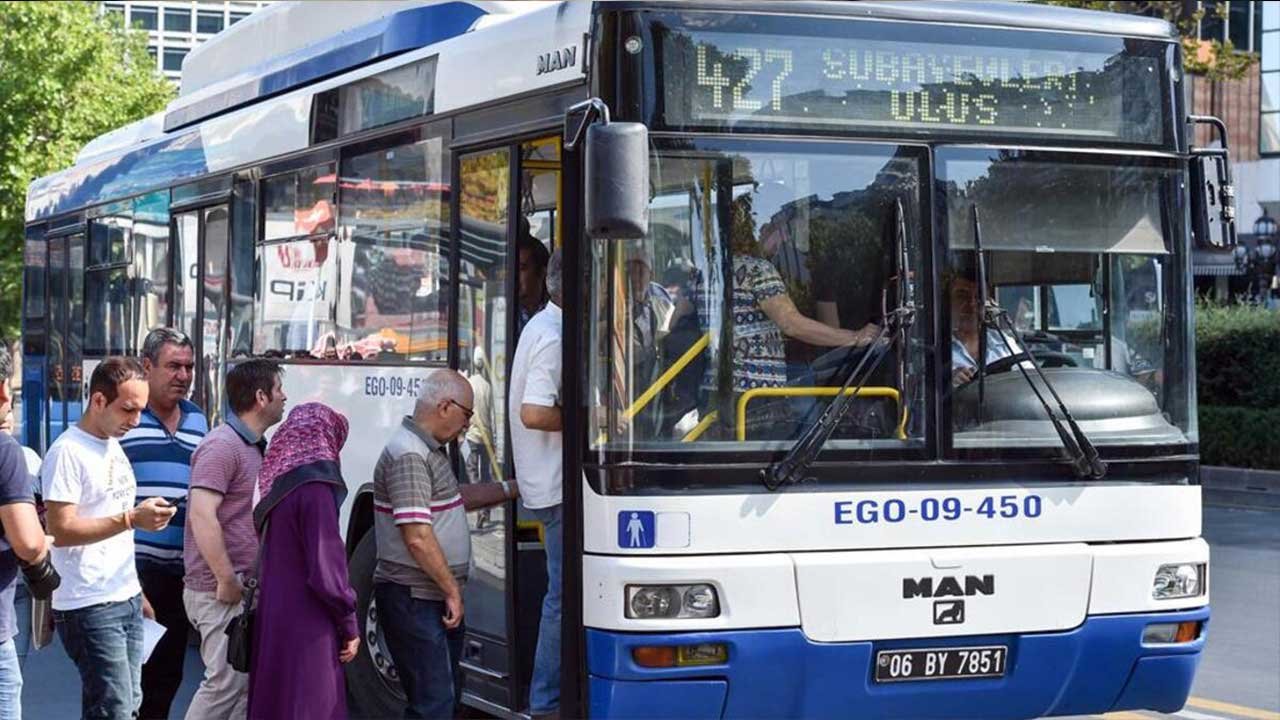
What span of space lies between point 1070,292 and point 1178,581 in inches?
43.9

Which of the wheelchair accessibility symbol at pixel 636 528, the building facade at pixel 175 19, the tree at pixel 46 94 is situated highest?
the building facade at pixel 175 19

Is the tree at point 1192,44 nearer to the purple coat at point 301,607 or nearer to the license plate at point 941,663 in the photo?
the license plate at point 941,663

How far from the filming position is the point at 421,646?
689 centimetres

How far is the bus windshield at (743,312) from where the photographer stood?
6.29m

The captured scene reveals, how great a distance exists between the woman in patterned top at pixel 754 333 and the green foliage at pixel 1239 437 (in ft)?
52.9

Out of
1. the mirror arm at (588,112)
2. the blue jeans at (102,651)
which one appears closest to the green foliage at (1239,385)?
the mirror arm at (588,112)

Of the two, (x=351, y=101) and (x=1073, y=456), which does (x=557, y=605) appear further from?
(x=351, y=101)

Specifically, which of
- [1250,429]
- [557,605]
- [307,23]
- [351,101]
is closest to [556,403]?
[557,605]

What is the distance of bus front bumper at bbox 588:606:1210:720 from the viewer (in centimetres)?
623

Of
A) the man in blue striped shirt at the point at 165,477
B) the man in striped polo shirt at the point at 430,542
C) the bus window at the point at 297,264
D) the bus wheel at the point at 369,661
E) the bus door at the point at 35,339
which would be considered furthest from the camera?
the bus door at the point at 35,339

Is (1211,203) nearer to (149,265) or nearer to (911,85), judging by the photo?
(911,85)

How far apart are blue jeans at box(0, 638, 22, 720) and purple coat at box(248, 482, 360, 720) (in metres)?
0.71

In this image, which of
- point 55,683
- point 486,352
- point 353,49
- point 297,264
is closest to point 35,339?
point 55,683

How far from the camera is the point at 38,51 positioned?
40.7 metres
